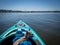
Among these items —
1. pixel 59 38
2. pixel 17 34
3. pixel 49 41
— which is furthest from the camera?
pixel 59 38

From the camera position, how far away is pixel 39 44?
1.88 m

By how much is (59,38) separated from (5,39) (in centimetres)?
169

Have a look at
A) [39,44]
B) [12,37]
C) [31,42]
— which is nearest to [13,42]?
[12,37]

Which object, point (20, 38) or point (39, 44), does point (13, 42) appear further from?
point (39, 44)

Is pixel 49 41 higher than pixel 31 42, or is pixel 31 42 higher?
pixel 31 42

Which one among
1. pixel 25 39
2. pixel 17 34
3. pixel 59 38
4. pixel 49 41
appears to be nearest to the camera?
pixel 25 39

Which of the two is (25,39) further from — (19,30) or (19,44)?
(19,30)

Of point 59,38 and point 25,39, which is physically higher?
point 25,39

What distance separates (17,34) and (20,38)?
169mm

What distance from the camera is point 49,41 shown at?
2.87 meters

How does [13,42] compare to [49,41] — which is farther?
[49,41]

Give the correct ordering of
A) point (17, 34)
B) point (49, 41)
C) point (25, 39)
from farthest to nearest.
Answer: point (49, 41) < point (17, 34) < point (25, 39)

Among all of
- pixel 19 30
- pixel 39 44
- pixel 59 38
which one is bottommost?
pixel 59 38

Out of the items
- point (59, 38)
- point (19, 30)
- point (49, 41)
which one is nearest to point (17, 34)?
point (19, 30)
